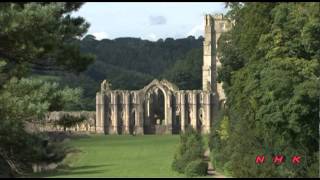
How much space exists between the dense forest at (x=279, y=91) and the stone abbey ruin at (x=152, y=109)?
2453 inches

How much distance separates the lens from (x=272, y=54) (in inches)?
1309

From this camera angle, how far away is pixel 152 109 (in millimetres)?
102750

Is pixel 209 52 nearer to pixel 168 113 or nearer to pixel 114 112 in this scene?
pixel 168 113

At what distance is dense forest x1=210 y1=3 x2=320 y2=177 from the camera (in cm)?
3036

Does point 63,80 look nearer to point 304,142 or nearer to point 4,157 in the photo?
point 304,142

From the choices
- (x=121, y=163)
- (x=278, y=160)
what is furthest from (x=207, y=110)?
(x=278, y=160)

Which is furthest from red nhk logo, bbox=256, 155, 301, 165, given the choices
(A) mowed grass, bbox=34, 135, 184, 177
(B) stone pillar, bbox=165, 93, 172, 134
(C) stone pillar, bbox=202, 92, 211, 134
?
(C) stone pillar, bbox=202, 92, 211, 134

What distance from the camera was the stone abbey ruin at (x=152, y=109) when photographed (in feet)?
328

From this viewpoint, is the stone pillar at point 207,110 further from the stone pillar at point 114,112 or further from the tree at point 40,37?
the tree at point 40,37

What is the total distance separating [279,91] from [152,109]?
72091mm

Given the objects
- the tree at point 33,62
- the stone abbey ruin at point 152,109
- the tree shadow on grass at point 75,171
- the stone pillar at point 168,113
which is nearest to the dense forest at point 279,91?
the tree shadow on grass at point 75,171

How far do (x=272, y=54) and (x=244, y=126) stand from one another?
11.7ft

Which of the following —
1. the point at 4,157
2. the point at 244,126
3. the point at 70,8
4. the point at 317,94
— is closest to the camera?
the point at 70,8

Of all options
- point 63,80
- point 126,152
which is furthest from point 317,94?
point 63,80
